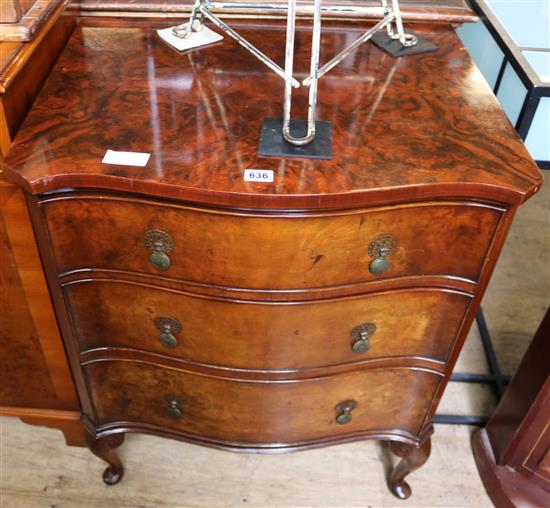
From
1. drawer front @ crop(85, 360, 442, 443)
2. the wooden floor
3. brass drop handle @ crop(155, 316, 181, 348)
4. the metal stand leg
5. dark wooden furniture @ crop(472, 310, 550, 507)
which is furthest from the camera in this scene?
the metal stand leg

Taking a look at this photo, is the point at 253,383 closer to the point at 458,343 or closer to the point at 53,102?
the point at 458,343

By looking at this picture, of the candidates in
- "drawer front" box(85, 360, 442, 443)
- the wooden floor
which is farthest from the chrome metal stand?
the wooden floor

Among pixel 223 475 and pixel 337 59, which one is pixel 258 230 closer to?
pixel 337 59

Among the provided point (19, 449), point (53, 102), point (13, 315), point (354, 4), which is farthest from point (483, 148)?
point (19, 449)

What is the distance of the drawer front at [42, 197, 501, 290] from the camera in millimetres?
1026

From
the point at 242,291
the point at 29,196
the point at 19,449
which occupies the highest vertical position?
the point at 29,196

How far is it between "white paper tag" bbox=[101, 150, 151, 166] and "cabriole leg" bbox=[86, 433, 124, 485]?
75 cm

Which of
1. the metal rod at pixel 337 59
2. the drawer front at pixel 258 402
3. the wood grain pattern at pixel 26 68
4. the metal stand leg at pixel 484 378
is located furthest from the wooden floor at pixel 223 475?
the metal rod at pixel 337 59

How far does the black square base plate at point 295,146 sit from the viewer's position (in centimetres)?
102

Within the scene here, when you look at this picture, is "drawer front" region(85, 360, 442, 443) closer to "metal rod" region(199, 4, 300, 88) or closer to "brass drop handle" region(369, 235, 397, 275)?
Result: "brass drop handle" region(369, 235, 397, 275)

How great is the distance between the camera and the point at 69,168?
981mm

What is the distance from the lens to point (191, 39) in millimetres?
1288

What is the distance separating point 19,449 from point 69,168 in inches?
40.7

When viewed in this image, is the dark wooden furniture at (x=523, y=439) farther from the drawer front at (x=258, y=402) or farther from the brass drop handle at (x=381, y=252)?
the brass drop handle at (x=381, y=252)
